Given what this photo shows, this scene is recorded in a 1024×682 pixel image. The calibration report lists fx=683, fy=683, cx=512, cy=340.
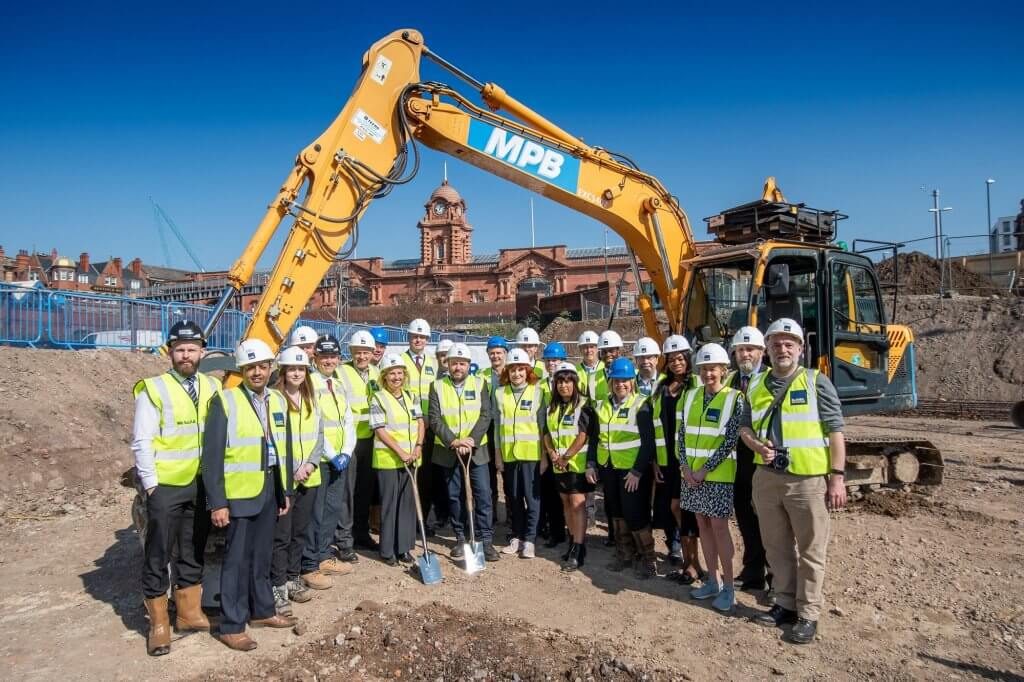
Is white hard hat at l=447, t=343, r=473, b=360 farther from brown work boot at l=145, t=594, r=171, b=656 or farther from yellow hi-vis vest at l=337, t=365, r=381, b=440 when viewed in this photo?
brown work boot at l=145, t=594, r=171, b=656

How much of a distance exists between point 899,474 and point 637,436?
14.0ft

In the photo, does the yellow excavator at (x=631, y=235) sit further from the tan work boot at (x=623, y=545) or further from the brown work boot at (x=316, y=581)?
the tan work boot at (x=623, y=545)

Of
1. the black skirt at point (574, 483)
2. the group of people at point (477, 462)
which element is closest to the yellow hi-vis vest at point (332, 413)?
the group of people at point (477, 462)

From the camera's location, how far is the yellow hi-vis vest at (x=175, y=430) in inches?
172

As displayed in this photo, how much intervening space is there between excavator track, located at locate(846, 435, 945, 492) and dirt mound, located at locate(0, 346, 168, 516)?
924cm

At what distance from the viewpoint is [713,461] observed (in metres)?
5.00

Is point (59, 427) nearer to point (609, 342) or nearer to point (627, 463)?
point (609, 342)

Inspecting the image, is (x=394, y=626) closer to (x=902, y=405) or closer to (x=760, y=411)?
(x=760, y=411)

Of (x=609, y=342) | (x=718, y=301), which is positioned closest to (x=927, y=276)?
(x=718, y=301)

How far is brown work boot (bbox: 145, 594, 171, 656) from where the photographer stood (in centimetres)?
434

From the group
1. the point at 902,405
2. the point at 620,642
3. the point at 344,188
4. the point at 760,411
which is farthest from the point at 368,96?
the point at 902,405

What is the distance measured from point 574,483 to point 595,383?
140 centimetres

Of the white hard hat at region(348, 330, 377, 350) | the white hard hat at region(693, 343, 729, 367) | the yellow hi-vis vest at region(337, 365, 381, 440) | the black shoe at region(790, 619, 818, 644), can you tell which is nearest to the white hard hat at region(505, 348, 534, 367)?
the yellow hi-vis vest at region(337, 365, 381, 440)

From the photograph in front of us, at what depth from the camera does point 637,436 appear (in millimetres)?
5723
